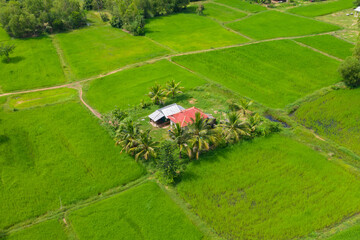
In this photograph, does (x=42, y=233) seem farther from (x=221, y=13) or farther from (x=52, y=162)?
(x=221, y=13)

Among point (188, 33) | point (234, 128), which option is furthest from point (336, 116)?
point (188, 33)

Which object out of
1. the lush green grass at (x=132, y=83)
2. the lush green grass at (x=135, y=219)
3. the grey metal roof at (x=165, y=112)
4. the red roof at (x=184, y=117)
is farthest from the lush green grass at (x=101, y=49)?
the lush green grass at (x=135, y=219)

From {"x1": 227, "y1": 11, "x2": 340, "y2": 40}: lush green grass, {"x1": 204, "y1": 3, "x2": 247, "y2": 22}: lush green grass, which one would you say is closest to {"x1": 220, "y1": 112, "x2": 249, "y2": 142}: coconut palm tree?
{"x1": 227, "y1": 11, "x2": 340, "y2": 40}: lush green grass

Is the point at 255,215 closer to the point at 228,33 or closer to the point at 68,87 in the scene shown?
the point at 68,87

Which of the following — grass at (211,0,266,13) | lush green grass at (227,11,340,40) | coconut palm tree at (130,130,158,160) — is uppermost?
grass at (211,0,266,13)

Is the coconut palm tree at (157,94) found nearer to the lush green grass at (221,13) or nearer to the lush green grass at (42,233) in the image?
the lush green grass at (42,233)

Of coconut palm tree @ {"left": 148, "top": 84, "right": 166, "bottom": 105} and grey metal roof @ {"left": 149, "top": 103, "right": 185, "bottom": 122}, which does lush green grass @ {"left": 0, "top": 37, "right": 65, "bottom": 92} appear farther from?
grey metal roof @ {"left": 149, "top": 103, "right": 185, "bottom": 122}
